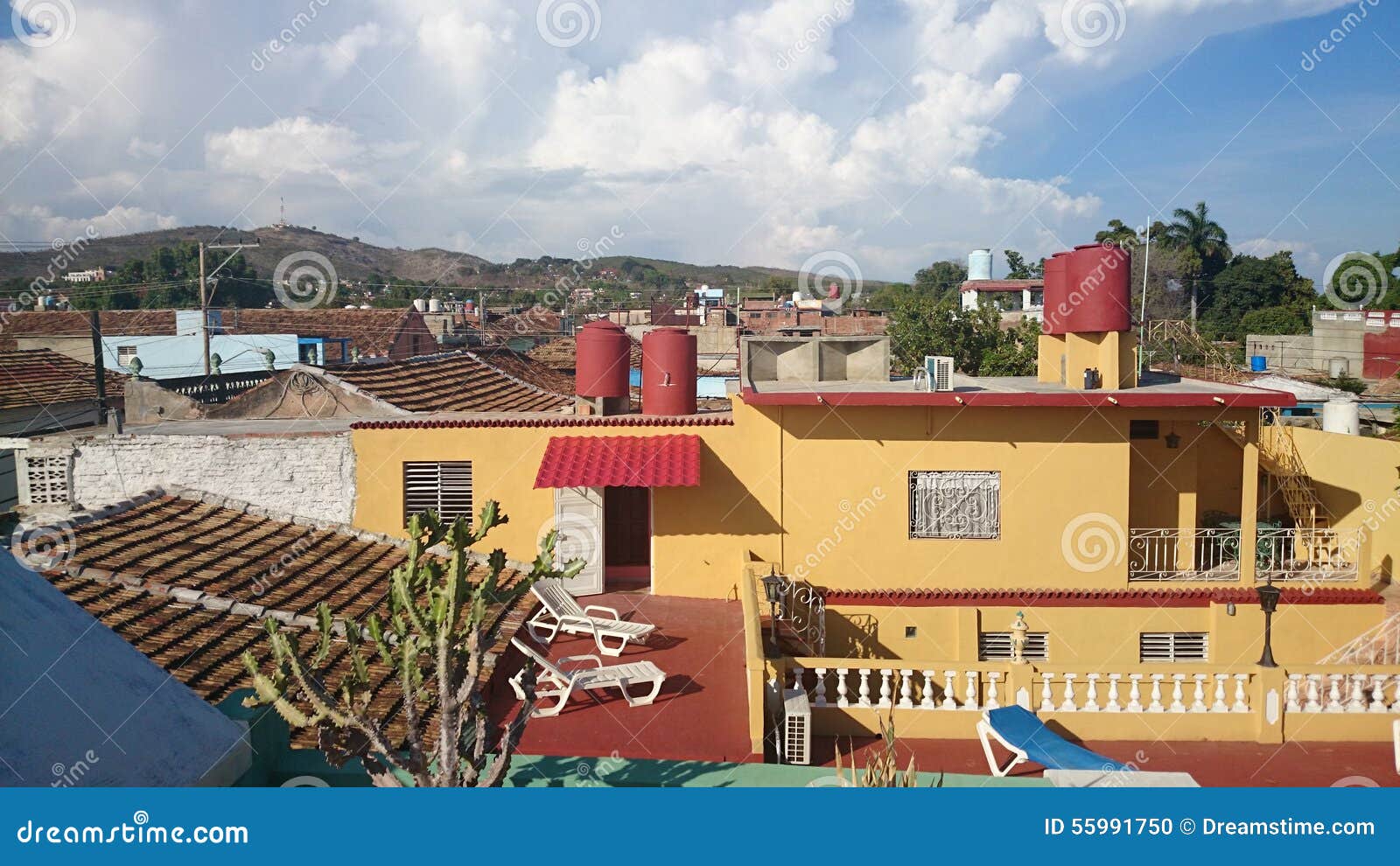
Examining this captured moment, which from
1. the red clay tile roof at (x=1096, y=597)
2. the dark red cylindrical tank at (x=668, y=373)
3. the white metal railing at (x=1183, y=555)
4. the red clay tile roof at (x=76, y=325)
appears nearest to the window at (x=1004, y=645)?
the red clay tile roof at (x=1096, y=597)

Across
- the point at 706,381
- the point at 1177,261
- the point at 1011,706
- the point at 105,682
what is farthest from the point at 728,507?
the point at 1177,261

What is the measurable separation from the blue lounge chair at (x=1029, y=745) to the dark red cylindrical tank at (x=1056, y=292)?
22.2ft

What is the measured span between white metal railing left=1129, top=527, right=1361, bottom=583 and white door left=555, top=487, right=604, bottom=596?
291 inches

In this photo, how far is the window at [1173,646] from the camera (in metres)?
13.6

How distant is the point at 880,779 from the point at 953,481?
7.90 meters

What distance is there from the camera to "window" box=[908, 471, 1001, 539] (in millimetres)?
13648

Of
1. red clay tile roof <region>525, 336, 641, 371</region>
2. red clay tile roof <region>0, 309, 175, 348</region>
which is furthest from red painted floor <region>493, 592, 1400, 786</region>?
red clay tile roof <region>0, 309, 175, 348</region>

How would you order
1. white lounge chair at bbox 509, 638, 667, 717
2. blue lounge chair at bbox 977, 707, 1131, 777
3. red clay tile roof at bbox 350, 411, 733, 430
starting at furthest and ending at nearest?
red clay tile roof at bbox 350, 411, 733, 430
white lounge chair at bbox 509, 638, 667, 717
blue lounge chair at bbox 977, 707, 1131, 777

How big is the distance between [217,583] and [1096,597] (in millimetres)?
10853

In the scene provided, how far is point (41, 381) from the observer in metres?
24.7

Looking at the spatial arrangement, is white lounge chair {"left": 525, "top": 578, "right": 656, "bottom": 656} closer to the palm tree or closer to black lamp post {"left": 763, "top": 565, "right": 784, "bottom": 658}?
black lamp post {"left": 763, "top": 565, "right": 784, "bottom": 658}

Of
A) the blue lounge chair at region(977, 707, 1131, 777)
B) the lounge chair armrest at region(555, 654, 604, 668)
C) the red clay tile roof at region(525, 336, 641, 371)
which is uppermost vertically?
the red clay tile roof at region(525, 336, 641, 371)

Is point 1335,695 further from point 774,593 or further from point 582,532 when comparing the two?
point 582,532

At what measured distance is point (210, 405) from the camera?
1775 centimetres
